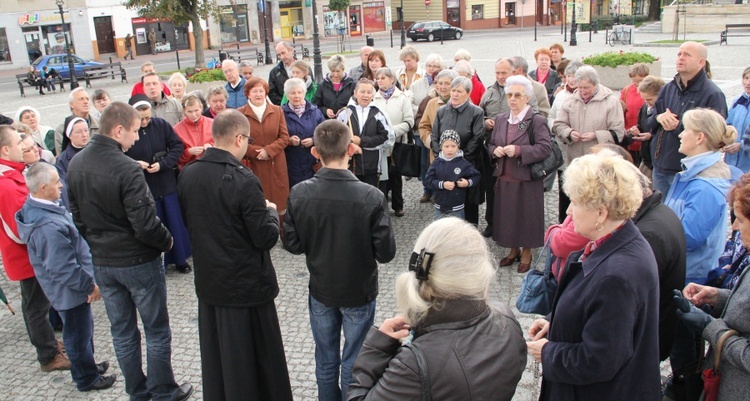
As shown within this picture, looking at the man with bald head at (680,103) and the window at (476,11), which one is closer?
the man with bald head at (680,103)

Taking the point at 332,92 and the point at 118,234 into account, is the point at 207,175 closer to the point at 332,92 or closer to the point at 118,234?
the point at 118,234

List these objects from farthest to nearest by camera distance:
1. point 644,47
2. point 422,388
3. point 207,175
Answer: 1. point 644,47
2. point 207,175
3. point 422,388

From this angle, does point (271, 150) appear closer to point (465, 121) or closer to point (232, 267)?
point (465, 121)

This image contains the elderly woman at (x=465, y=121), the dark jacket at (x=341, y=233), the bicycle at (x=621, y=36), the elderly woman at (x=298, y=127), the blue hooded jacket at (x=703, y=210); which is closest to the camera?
the dark jacket at (x=341, y=233)

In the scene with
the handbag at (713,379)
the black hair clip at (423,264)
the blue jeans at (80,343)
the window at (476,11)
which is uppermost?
the window at (476,11)

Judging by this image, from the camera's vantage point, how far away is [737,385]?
281 centimetres

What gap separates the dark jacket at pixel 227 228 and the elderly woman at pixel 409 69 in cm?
562

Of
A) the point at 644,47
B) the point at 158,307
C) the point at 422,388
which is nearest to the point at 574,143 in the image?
the point at 158,307

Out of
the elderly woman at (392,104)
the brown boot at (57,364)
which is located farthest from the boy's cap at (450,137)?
the brown boot at (57,364)

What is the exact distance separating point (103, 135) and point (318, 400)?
2.31 meters

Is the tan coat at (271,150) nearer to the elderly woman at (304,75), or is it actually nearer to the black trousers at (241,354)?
the elderly woman at (304,75)

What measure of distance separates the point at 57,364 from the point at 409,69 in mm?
6102

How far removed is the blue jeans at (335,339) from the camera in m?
3.87

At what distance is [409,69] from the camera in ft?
29.7
